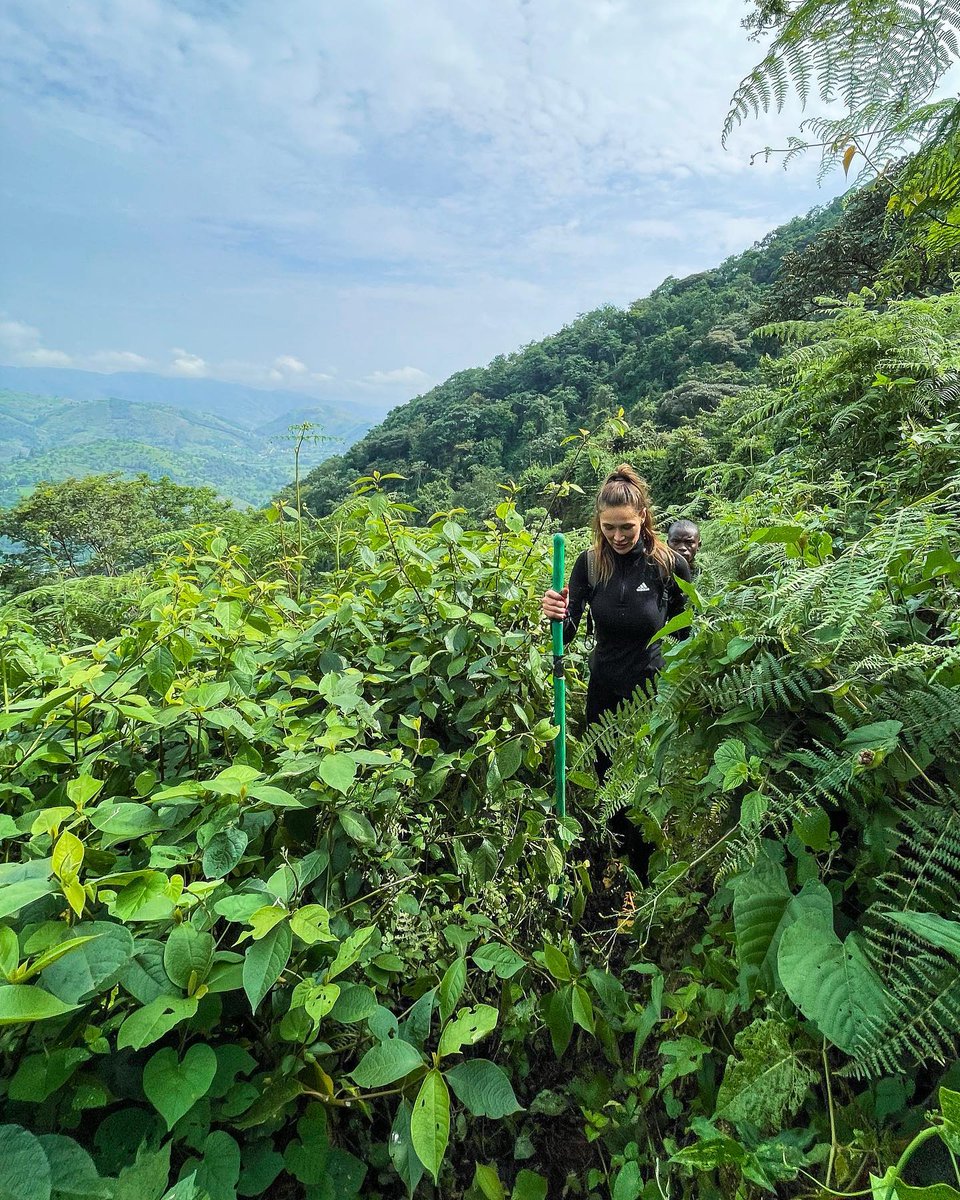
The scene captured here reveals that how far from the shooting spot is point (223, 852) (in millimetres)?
1049

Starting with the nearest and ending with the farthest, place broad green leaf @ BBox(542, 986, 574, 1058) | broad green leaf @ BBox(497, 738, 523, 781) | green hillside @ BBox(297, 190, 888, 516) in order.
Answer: broad green leaf @ BBox(542, 986, 574, 1058) → broad green leaf @ BBox(497, 738, 523, 781) → green hillside @ BBox(297, 190, 888, 516)

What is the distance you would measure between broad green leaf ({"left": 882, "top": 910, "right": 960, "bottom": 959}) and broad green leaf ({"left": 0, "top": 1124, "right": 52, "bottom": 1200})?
1.11 m

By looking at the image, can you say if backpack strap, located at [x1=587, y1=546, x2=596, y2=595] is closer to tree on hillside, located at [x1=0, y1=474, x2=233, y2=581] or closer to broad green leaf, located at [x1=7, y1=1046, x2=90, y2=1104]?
broad green leaf, located at [x1=7, y1=1046, x2=90, y2=1104]

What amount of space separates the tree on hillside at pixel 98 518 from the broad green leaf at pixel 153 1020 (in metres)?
25.1

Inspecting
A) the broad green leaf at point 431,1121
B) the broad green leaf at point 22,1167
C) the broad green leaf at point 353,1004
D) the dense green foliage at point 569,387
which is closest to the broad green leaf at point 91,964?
the broad green leaf at point 22,1167

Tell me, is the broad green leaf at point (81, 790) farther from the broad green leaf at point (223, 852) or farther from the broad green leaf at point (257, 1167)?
the broad green leaf at point (257, 1167)

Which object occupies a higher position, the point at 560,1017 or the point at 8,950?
the point at 8,950

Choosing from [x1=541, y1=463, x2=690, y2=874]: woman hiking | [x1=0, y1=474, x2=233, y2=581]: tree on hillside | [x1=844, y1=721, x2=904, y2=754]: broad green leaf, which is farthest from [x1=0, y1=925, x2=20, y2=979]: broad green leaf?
[x1=0, y1=474, x2=233, y2=581]: tree on hillside

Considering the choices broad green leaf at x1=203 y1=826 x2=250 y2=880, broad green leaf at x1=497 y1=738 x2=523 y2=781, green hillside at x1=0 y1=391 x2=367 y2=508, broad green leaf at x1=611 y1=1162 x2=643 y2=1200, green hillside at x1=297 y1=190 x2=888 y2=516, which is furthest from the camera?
green hillside at x1=0 y1=391 x2=367 y2=508

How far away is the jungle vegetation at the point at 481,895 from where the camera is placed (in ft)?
2.78

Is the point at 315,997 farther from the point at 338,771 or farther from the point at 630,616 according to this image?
the point at 630,616

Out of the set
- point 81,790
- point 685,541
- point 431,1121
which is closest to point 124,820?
→ point 81,790

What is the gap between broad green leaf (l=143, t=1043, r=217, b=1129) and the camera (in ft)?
2.83

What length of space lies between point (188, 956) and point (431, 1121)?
477mm
